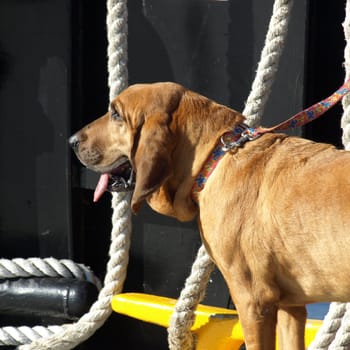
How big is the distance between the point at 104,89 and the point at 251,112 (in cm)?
76

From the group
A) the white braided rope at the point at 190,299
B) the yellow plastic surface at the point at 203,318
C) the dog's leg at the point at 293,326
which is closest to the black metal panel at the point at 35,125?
the yellow plastic surface at the point at 203,318

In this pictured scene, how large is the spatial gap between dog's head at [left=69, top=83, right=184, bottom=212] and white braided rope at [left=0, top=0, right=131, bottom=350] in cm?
50

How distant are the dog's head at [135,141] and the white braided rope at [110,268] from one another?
50 centimetres

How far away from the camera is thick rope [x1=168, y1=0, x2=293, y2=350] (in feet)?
11.0

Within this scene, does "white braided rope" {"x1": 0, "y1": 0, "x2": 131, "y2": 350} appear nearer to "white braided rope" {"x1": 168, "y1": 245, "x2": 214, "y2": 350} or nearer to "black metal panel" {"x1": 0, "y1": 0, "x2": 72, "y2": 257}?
"black metal panel" {"x1": 0, "y1": 0, "x2": 72, "y2": 257}

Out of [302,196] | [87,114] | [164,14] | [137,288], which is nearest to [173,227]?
[137,288]

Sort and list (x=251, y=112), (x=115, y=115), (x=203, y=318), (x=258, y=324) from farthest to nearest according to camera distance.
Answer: (x=203, y=318) < (x=251, y=112) < (x=115, y=115) < (x=258, y=324)

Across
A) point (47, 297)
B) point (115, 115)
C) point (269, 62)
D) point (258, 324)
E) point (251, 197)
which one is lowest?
point (47, 297)

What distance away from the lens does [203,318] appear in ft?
11.7

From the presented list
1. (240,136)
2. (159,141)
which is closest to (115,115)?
(159,141)

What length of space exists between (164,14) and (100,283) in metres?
1.21

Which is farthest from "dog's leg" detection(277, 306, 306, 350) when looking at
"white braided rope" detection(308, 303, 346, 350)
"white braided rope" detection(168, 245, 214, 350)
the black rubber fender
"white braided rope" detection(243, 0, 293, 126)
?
the black rubber fender

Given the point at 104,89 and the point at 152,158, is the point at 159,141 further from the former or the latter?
the point at 104,89

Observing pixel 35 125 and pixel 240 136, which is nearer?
pixel 240 136
